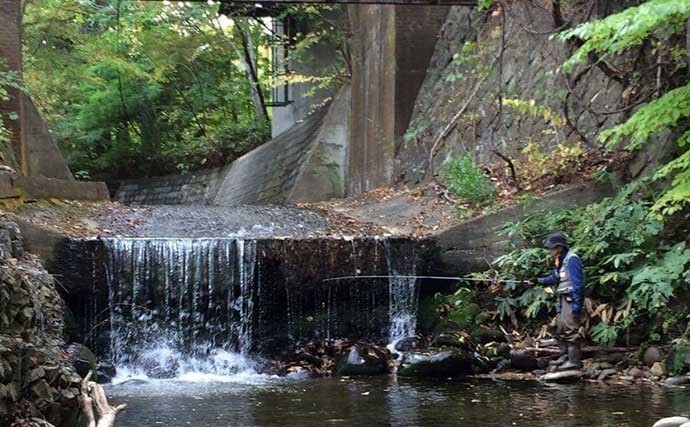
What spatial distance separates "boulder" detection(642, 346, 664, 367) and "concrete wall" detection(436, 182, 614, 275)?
2.88 m

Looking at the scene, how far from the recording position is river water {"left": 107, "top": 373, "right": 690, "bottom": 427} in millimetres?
7188

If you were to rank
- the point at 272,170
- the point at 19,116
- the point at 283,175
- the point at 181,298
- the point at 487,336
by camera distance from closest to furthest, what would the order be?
1. the point at 487,336
2. the point at 181,298
3. the point at 19,116
4. the point at 283,175
5. the point at 272,170

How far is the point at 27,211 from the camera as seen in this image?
1252 centimetres

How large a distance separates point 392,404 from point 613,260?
12.3ft

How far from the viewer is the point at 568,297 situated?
9.62 meters

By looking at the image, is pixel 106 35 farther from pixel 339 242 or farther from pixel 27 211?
pixel 339 242

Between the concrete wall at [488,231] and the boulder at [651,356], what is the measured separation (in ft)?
9.46

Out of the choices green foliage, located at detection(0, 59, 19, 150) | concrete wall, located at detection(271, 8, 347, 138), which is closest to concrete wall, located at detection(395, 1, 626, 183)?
concrete wall, located at detection(271, 8, 347, 138)

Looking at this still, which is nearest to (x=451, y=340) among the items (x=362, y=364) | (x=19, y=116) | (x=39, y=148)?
(x=362, y=364)

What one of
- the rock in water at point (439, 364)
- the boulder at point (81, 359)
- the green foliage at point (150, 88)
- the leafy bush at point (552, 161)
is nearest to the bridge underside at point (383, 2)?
the leafy bush at point (552, 161)

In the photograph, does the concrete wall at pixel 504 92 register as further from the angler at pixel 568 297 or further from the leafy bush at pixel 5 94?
the leafy bush at pixel 5 94

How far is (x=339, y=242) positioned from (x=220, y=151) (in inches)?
571

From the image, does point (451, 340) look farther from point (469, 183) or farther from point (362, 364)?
point (469, 183)

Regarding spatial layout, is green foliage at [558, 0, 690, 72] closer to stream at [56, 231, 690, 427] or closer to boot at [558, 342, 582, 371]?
boot at [558, 342, 582, 371]
